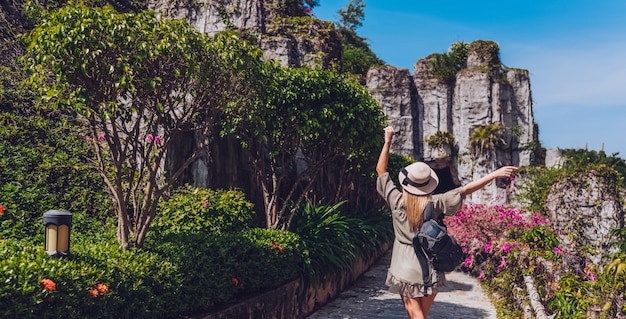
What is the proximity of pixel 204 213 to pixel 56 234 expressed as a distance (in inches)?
128

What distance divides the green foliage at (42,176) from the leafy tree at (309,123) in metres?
2.68

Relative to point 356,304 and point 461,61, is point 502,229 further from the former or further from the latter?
point 461,61

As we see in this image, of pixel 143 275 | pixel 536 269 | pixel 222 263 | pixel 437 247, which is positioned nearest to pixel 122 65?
pixel 143 275

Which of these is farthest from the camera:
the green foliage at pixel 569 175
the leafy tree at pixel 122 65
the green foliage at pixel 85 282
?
the green foliage at pixel 569 175

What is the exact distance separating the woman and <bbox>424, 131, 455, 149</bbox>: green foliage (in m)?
19.5

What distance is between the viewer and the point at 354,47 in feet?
100

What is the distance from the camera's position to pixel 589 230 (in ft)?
27.1

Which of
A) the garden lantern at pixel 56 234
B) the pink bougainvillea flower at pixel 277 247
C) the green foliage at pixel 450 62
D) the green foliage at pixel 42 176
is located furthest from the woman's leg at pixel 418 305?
the green foliage at pixel 450 62

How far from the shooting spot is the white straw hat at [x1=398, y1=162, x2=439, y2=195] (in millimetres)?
4360

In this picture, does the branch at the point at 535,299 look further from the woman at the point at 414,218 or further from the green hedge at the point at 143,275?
the green hedge at the point at 143,275

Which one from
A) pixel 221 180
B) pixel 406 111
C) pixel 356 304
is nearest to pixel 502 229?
pixel 356 304

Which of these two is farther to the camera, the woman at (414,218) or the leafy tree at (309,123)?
the leafy tree at (309,123)

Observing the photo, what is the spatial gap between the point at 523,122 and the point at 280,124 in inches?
680

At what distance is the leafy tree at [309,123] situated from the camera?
9164 millimetres
